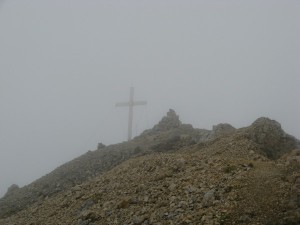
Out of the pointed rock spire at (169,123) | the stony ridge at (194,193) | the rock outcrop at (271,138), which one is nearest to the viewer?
the stony ridge at (194,193)

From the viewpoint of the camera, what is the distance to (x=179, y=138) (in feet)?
99.9

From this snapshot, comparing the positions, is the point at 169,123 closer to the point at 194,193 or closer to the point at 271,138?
the point at 271,138

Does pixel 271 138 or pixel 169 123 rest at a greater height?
pixel 271 138

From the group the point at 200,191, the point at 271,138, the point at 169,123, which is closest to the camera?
the point at 200,191

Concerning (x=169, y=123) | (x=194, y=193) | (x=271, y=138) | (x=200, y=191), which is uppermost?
(x=271, y=138)

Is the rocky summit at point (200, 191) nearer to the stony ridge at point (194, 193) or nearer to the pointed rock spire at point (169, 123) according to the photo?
the stony ridge at point (194, 193)

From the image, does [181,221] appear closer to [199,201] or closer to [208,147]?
[199,201]

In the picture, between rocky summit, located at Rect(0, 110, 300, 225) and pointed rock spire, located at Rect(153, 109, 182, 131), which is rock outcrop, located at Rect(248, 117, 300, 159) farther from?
pointed rock spire, located at Rect(153, 109, 182, 131)

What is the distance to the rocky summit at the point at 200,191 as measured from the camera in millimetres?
11789

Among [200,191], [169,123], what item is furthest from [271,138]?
[169,123]

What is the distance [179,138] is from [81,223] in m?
16.3

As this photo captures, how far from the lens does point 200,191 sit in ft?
45.4

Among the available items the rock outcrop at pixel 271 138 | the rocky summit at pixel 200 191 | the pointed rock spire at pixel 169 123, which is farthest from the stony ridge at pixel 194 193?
the pointed rock spire at pixel 169 123

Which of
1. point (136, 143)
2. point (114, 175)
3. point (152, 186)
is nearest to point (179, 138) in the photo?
point (136, 143)
